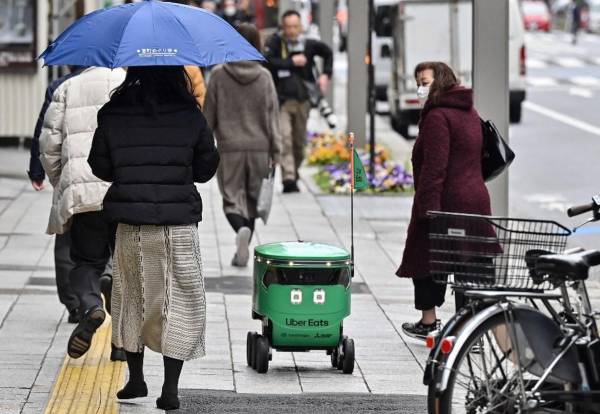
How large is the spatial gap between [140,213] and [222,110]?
15.9ft

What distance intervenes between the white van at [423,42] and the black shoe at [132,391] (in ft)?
56.0

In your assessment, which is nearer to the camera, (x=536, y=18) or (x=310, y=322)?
(x=310, y=322)

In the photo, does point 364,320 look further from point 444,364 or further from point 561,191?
point 561,191

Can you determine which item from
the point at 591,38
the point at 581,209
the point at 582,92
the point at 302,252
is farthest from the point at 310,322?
the point at 591,38

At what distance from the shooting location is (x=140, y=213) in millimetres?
6984

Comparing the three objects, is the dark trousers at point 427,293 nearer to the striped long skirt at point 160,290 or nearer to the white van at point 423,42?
the striped long skirt at point 160,290

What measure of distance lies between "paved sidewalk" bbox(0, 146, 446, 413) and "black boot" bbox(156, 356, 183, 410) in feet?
0.42

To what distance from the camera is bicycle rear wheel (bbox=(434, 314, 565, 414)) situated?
5.66 metres

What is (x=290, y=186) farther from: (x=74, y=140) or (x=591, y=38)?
(x=591, y=38)

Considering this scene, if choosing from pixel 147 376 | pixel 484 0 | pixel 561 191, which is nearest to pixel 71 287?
pixel 147 376

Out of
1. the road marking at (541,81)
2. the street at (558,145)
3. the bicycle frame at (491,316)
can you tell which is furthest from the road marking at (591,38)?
the bicycle frame at (491,316)

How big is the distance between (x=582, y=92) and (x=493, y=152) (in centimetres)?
2770

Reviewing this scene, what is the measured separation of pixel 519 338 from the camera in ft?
18.6

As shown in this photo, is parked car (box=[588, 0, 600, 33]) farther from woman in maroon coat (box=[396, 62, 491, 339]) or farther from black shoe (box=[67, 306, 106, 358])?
black shoe (box=[67, 306, 106, 358])
